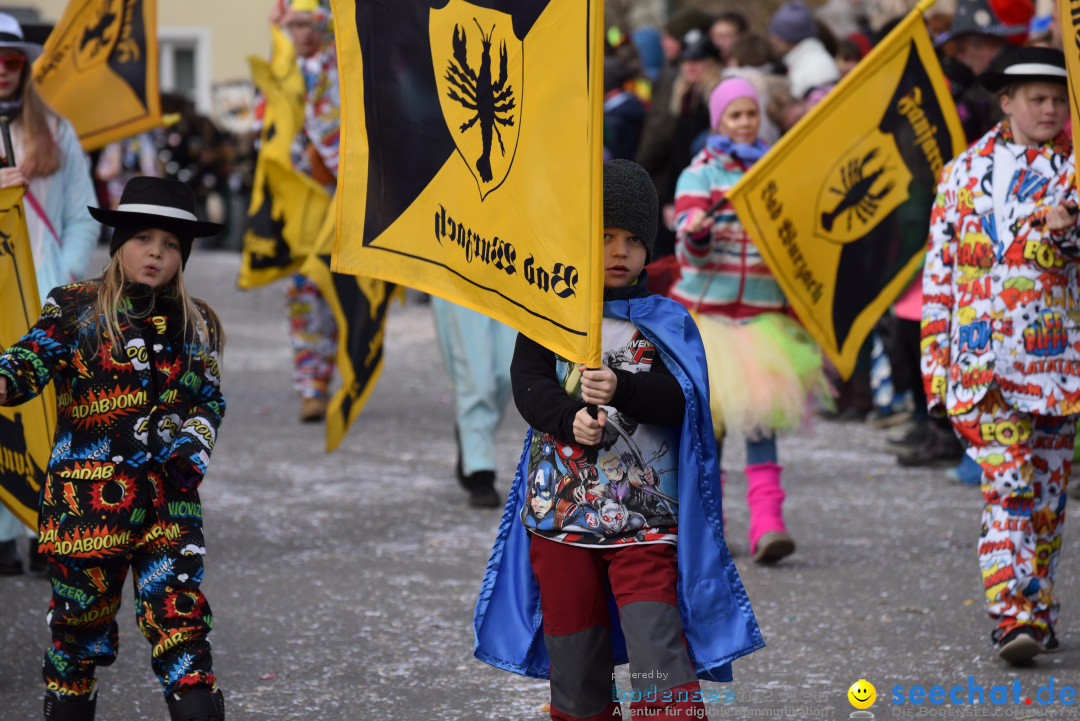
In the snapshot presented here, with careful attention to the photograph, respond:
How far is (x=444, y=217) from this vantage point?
3.60 meters

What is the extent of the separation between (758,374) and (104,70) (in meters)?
A: 3.50

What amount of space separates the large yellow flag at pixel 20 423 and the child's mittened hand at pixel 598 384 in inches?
81.8

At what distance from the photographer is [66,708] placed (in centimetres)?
387

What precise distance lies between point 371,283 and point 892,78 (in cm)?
315

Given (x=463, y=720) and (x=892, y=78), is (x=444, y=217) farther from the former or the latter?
(x=892, y=78)

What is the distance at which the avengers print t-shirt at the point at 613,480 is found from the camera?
3473 millimetres

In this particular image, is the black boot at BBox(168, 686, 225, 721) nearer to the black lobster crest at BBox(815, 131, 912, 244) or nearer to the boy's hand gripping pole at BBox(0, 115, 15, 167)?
the boy's hand gripping pole at BBox(0, 115, 15, 167)

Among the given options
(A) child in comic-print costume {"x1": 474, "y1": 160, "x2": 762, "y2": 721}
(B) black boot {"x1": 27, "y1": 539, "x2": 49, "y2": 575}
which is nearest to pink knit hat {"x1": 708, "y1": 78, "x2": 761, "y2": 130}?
(A) child in comic-print costume {"x1": 474, "y1": 160, "x2": 762, "y2": 721}

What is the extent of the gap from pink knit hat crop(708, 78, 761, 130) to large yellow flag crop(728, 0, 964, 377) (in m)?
0.53

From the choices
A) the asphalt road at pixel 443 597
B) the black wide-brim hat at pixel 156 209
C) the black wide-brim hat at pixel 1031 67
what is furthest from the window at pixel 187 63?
the black wide-brim hat at pixel 156 209

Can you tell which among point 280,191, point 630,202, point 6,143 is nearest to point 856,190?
point 630,202

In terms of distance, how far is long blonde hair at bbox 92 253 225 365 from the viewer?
3859mm

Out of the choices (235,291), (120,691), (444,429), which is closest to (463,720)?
(120,691)

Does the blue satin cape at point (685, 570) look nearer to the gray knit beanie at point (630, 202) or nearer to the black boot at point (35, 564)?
the gray knit beanie at point (630, 202)
